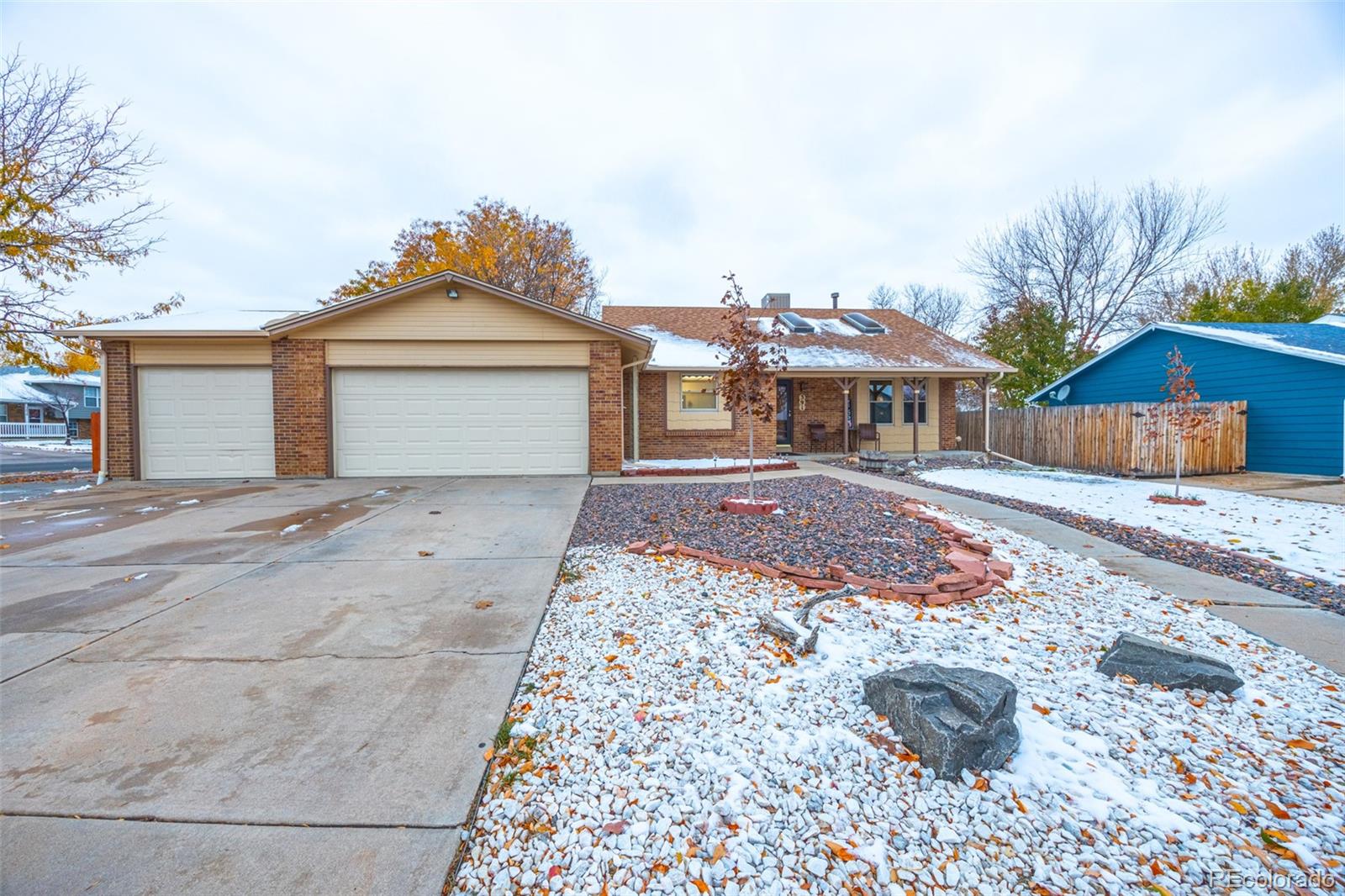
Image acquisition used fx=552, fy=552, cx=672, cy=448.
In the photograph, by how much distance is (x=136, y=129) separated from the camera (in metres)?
12.5

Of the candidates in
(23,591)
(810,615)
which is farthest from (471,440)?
(810,615)

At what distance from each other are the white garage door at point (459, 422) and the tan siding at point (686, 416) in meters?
3.74

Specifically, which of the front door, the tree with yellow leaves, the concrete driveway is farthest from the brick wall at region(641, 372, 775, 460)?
the tree with yellow leaves

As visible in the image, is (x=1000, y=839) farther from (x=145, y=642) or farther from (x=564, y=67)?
(x=564, y=67)

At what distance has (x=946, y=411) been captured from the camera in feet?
54.9

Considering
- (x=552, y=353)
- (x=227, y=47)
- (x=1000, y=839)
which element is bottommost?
(x=1000, y=839)

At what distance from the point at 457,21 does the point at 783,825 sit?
43.1ft

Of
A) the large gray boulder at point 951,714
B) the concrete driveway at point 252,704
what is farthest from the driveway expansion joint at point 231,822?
the large gray boulder at point 951,714

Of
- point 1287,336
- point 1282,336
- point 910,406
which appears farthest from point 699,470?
point 1287,336

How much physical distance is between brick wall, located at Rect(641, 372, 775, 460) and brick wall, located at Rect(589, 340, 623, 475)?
337 centimetres

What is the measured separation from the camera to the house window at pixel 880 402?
16.5m

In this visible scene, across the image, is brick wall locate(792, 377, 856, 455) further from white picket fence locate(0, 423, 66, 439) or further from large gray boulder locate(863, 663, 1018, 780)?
white picket fence locate(0, 423, 66, 439)

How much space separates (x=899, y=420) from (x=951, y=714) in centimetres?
1563

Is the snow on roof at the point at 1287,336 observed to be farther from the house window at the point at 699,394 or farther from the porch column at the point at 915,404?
the house window at the point at 699,394
